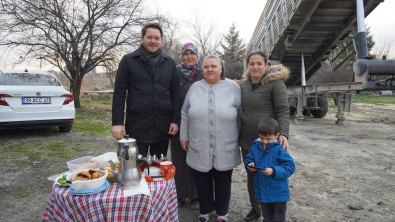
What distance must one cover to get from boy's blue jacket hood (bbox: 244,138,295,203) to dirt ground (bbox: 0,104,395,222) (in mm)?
839

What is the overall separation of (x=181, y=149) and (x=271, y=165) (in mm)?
1215

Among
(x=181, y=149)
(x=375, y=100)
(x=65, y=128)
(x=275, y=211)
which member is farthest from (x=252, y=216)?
(x=375, y=100)

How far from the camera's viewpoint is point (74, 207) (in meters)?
1.72

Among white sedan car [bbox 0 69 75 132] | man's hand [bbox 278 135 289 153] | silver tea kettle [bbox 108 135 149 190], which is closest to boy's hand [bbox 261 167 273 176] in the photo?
man's hand [bbox 278 135 289 153]

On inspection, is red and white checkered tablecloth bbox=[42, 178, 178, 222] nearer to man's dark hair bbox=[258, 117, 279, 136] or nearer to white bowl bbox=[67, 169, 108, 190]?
white bowl bbox=[67, 169, 108, 190]

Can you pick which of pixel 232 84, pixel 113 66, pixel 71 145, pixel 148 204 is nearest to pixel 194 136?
pixel 232 84

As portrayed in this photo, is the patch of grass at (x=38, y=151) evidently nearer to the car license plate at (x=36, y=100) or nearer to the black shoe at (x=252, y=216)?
the car license plate at (x=36, y=100)

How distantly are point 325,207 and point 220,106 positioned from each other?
185 cm

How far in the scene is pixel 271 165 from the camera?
226 centimetres

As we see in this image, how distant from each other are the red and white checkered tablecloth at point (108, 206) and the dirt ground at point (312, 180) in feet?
4.08

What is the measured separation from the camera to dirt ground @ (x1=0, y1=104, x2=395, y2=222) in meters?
3.07

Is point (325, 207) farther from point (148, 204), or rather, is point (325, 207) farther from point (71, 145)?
point (71, 145)

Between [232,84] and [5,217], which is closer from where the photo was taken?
[232,84]

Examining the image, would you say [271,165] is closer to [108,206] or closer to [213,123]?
[213,123]
